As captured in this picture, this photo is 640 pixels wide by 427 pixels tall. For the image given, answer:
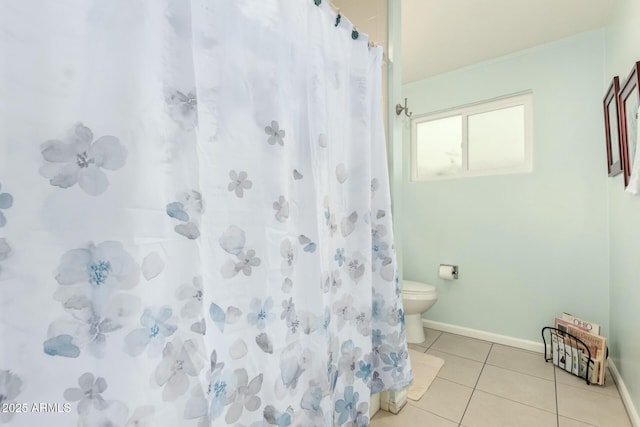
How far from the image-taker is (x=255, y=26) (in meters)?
0.82

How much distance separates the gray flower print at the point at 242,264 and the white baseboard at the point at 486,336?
7.60ft

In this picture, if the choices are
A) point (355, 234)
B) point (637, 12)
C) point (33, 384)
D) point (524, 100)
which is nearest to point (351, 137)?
point (355, 234)

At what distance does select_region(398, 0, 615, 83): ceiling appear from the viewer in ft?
5.83

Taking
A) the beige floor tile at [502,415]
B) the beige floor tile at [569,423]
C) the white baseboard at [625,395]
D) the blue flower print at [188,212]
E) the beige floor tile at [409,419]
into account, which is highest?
the blue flower print at [188,212]

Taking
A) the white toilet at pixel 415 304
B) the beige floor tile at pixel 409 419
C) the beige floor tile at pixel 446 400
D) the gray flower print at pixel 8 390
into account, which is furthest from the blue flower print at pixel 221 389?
the white toilet at pixel 415 304

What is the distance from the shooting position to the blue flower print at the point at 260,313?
0.81 metres

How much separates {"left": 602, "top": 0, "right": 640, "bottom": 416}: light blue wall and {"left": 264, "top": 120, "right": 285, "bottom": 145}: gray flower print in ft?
5.65

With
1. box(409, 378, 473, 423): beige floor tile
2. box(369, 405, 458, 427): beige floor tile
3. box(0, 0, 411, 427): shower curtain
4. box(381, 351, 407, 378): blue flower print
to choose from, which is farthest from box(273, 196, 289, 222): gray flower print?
box(409, 378, 473, 423): beige floor tile

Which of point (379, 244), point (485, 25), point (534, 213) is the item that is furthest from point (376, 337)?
point (485, 25)

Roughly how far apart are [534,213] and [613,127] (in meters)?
0.69

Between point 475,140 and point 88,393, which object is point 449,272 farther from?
point 88,393

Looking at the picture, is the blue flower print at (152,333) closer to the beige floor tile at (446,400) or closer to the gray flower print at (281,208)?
the gray flower print at (281,208)

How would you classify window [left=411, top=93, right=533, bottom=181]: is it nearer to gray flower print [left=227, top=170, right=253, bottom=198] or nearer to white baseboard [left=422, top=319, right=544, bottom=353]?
white baseboard [left=422, top=319, right=544, bottom=353]

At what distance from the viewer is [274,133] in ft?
2.81
